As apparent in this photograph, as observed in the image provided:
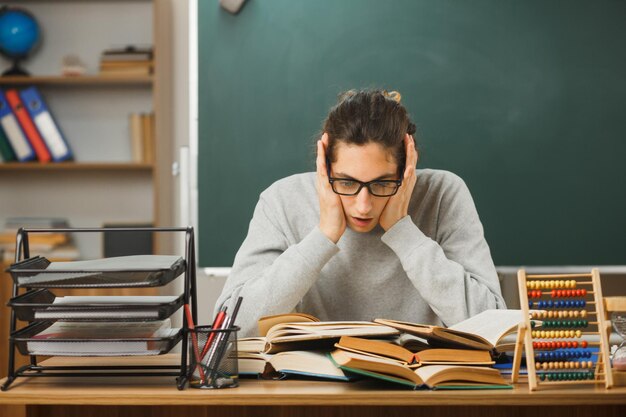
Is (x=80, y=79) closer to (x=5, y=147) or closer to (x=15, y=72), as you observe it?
(x=15, y=72)

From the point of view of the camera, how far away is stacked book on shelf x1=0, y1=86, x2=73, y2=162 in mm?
3594

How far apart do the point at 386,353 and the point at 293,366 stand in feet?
0.48

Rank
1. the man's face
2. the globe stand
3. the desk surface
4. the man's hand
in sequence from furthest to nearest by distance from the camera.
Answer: the globe stand, the man's hand, the man's face, the desk surface

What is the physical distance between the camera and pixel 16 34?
3652 millimetres

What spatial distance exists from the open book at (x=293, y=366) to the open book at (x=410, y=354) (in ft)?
0.13

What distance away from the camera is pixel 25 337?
117cm

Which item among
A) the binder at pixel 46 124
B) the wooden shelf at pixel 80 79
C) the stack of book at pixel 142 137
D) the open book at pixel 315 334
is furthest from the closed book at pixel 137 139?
the open book at pixel 315 334

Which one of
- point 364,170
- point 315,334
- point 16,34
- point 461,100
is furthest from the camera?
point 16,34

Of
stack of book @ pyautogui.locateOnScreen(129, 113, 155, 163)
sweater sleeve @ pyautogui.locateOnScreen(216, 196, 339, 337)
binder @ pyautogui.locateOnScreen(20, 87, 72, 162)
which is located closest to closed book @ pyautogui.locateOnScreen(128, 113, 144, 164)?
stack of book @ pyautogui.locateOnScreen(129, 113, 155, 163)

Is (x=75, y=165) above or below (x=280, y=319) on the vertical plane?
above

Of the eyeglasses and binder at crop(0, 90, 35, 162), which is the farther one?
binder at crop(0, 90, 35, 162)

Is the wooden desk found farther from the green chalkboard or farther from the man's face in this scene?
the green chalkboard

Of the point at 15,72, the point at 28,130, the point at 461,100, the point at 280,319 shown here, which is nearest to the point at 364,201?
the point at 280,319

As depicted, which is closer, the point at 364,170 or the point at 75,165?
the point at 364,170
